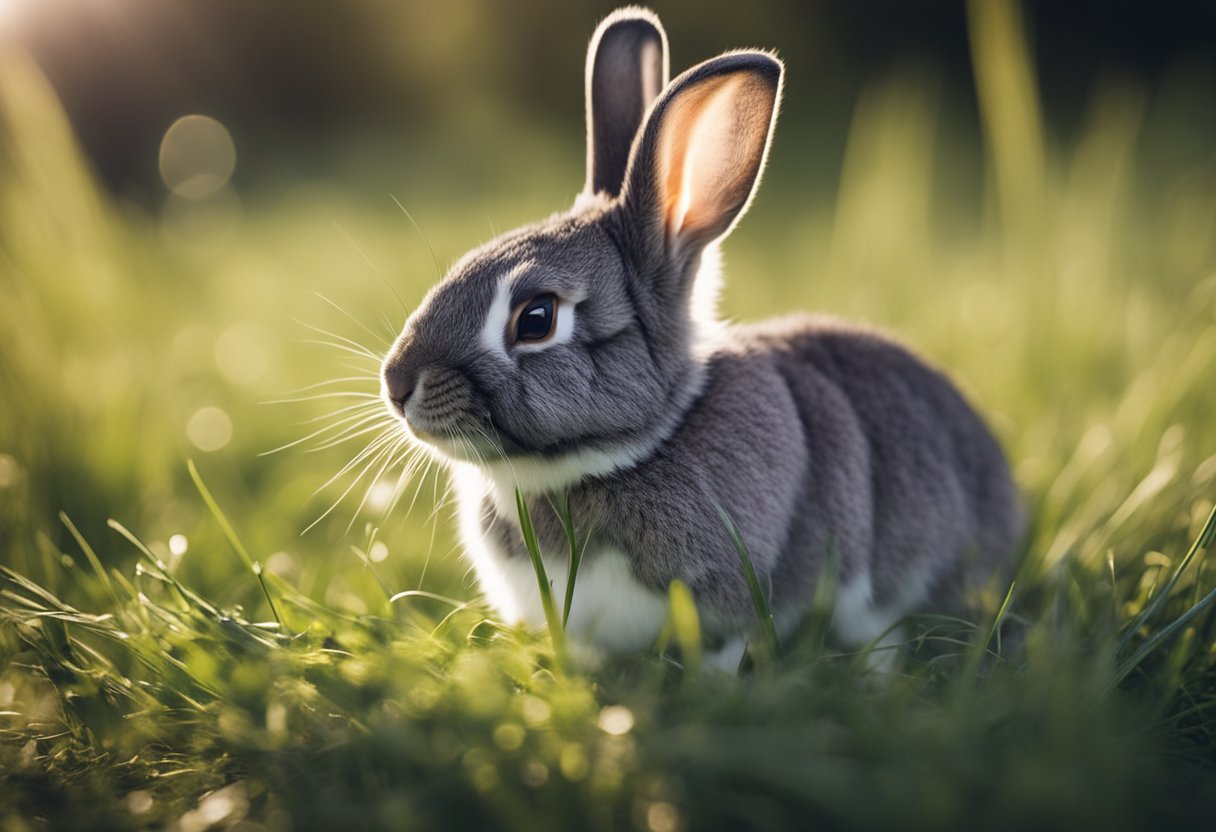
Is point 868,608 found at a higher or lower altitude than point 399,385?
lower

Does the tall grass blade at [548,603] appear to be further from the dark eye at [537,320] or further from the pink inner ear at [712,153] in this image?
the pink inner ear at [712,153]

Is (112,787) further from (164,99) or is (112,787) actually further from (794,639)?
(164,99)

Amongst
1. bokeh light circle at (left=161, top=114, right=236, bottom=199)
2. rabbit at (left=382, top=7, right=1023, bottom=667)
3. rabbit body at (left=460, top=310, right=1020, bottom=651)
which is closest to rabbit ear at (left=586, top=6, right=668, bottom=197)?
rabbit at (left=382, top=7, right=1023, bottom=667)

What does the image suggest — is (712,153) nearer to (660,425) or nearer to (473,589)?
(660,425)

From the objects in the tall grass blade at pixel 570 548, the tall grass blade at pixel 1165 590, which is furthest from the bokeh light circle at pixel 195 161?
the tall grass blade at pixel 1165 590

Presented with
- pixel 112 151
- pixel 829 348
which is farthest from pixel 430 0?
pixel 829 348

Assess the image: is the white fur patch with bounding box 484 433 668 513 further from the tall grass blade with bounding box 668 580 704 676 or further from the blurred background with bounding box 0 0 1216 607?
the tall grass blade with bounding box 668 580 704 676

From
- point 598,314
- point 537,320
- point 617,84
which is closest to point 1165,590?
point 598,314
